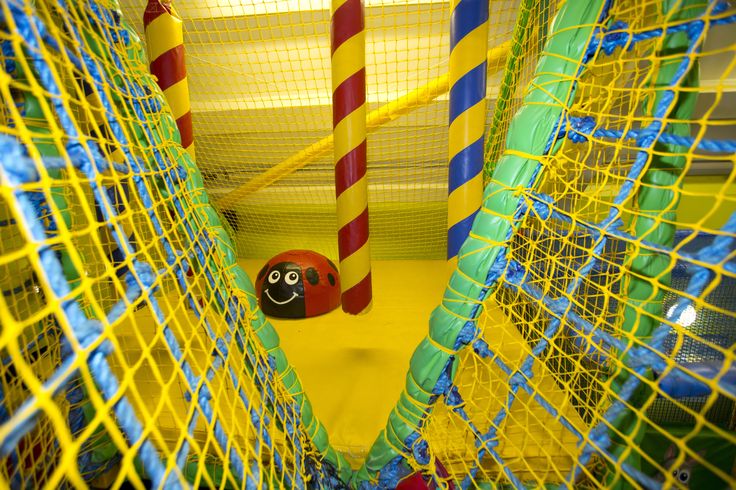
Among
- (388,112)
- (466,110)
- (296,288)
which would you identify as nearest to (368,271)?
(296,288)

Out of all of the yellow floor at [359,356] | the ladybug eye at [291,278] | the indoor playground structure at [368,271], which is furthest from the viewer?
the ladybug eye at [291,278]

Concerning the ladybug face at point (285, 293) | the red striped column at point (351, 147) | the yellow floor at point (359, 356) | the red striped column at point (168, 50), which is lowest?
the yellow floor at point (359, 356)

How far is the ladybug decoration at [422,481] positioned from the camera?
0.57 metres

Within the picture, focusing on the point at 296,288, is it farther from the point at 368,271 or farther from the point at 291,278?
the point at 368,271

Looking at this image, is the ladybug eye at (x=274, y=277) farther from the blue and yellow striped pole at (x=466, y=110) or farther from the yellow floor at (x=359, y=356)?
the blue and yellow striped pole at (x=466, y=110)

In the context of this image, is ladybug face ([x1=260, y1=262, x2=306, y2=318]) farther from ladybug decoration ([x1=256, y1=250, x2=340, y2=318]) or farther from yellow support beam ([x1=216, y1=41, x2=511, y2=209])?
yellow support beam ([x1=216, y1=41, x2=511, y2=209])

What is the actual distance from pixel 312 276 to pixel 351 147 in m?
0.54

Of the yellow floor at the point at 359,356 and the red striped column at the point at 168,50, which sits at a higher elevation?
the red striped column at the point at 168,50

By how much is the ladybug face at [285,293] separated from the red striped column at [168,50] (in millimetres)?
552

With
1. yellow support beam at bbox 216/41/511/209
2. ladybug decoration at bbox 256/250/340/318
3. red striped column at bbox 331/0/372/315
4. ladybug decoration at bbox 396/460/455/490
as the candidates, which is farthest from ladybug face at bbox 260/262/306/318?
ladybug decoration at bbox 396/460/455/490

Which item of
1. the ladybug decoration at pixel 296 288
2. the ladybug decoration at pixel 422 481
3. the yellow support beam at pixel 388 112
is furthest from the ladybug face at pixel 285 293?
the ladybug decoration at pixel 422 481

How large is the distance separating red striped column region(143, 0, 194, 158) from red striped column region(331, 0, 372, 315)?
41 cm

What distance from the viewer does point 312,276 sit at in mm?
1238

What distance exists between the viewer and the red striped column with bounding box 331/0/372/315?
80 cm
